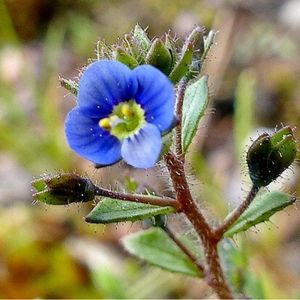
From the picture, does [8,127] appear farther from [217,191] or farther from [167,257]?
[167,257]

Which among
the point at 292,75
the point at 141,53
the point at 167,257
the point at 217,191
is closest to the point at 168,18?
the point at 292,75

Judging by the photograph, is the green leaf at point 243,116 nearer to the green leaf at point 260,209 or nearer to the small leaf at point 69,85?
the green leaf at point 260,209

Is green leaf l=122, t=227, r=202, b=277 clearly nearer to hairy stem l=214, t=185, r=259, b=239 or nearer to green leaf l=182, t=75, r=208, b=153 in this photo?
hairy stem l=214, t=185, r=259, b=239

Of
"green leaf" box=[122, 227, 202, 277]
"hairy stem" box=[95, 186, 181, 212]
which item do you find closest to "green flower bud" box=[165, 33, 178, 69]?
"hairy stem" box=[95, 186, 181, 212]

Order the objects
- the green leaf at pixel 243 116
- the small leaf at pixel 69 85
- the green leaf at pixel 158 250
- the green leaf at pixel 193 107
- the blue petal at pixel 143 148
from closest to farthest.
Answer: the blue petal at pixel 143 148
the small leaf at pixel 69 85
the green leaf at pixel 193 107
the green leaf at pixel 158 250
the green leaf at pixel 243 116

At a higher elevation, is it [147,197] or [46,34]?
[147,197]

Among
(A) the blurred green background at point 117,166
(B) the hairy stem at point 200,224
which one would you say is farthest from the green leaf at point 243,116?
(B) the hairy stem at point 200,224
